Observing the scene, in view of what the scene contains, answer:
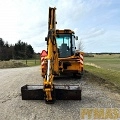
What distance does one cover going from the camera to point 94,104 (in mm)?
8570

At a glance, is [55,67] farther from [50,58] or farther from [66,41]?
[66,41]

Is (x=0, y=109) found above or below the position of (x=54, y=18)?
below

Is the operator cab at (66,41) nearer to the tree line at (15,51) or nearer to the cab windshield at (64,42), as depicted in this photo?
the cab windshield at (64,42)

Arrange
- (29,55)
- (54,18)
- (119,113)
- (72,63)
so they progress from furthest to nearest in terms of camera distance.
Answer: (29,55) → (72,63) → (54,18) → (119,113)

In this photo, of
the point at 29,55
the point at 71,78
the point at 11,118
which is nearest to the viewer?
the point at 11,118

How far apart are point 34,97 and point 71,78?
649 cm

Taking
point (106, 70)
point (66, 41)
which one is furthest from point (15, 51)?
point (66, 41)

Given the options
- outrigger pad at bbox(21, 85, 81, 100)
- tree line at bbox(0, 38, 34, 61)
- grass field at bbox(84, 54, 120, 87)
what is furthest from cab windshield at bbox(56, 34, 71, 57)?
tree line at bbox(0, 38, 34, 61)

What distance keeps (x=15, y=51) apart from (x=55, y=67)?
67462 mm

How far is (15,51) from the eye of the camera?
3059 inches

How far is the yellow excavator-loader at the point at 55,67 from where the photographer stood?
8.57 m

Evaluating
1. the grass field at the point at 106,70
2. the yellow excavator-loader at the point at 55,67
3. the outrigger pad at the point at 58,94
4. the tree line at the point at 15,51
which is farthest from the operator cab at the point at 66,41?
the tree line at the point at 15,51

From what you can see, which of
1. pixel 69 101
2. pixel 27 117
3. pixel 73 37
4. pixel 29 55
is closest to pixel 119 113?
pixel 69 101

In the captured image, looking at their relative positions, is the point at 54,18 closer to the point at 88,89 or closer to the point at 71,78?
the point at 88,89
